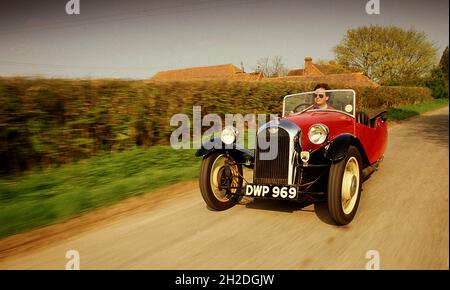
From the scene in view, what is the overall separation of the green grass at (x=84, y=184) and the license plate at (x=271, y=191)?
6.59ft

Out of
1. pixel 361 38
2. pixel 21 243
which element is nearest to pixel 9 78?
pixel 21 243

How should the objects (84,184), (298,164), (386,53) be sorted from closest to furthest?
(298,164)
(84,184)
(386,53)

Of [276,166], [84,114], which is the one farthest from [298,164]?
[84,114]

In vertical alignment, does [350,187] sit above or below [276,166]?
below

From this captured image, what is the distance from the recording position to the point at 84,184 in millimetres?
5340

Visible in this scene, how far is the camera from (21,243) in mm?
3461

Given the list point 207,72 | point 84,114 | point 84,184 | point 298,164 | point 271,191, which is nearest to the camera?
point 271,191

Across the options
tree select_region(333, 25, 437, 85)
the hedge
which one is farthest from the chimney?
the hedge

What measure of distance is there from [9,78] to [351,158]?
230 inches

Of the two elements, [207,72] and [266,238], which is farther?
[207,72]

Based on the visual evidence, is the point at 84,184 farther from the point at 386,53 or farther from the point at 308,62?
the point at 308,62

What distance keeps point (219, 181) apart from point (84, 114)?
403 cm

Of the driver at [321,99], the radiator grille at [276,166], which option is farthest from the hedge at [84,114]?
the driver at [321,99]
